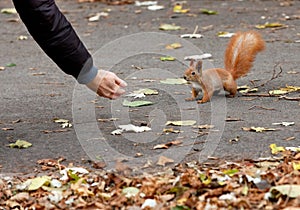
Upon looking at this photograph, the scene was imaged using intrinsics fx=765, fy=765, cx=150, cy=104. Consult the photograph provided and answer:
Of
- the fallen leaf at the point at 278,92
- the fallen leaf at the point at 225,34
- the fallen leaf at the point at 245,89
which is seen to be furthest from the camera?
the fallen leaf at the point at 225,34

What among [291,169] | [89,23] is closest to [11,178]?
[291,169]

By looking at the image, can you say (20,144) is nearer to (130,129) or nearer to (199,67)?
(130,129)

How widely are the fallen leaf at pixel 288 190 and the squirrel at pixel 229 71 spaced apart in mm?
1735

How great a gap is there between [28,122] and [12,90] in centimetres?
94

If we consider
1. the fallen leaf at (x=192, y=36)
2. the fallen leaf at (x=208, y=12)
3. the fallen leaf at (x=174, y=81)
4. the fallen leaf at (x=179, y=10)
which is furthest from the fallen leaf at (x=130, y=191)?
the fallen leaf at (x=179, y=10)

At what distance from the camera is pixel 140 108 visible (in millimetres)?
4625

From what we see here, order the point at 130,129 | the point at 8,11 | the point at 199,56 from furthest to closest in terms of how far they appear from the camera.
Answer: the point at 8,11 < the point at 199,56 < the point at 130,129

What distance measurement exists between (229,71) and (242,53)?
14 cm

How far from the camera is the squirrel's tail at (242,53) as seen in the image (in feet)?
16.1

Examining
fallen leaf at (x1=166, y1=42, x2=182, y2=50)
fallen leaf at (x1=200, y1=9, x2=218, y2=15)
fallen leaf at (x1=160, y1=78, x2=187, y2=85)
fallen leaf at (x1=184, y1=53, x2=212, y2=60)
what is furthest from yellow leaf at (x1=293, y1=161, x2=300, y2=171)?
fallen leaf at (x1=200, y1=9, x2=218, y2=15)

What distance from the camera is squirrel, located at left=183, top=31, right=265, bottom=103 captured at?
15.3 feet

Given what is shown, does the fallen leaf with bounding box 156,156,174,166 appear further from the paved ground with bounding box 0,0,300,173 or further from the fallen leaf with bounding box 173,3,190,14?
the fallen leaf with bounding box 173,3,190,14

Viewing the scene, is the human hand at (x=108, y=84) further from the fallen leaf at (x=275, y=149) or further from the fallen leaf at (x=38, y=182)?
Answer: the fallen leaf at (x=275, y=149)

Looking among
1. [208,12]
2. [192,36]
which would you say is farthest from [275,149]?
[208,12]
